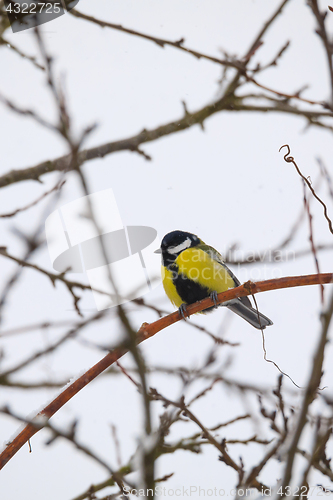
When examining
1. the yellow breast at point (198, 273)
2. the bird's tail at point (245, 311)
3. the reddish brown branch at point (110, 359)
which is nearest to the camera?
the reddish brown branch at point (110, 359)

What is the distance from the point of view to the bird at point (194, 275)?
8.33 feet

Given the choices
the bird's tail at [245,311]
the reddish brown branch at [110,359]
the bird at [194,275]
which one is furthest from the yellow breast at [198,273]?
the reddish brown branch at [110,359]

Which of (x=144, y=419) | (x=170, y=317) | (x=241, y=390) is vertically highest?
(x=170, y=317)

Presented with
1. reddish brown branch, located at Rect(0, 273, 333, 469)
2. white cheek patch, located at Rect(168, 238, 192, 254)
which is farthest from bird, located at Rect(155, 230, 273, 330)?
reddish brown branch, located at Rect(0, 273, 333, 469)

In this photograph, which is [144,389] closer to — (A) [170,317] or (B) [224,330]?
(A) [170,317]

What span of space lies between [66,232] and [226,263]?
3.49ft

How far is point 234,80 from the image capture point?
2275 millimetres

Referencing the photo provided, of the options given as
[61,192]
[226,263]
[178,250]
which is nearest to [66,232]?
[61,192]

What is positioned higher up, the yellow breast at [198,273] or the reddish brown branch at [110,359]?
the yellow breast at [198,273]

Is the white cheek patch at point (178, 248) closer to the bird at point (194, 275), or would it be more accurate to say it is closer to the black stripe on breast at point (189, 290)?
the bird at point (194, 275)

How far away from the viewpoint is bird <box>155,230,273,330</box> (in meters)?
2.54

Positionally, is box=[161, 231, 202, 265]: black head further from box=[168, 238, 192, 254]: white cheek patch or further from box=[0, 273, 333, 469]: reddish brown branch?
box=[0, 273, 333, 469]: reddish brown branch

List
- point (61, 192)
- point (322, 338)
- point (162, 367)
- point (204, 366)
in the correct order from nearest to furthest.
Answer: point (322, 338) → point (61, 192) → point (204, 366) → point (162, 367)

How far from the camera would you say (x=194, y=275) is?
254 centimetres
